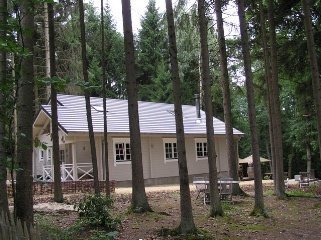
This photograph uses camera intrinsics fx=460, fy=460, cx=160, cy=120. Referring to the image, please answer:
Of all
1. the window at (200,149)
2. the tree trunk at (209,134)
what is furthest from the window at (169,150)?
the tree trunk at (209,134)

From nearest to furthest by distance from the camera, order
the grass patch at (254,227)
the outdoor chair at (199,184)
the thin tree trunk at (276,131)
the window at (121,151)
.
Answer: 1. the grass patch at (254,227)
2. the outdoor chair at (199,184)
3. the thin tree trunk at (276,131)
4. the window at (121,151)

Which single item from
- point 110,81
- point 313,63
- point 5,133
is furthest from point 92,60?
point 5,133

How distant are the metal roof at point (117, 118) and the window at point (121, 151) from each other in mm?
782

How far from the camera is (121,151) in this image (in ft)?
82.8

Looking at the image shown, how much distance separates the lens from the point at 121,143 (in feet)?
83.1

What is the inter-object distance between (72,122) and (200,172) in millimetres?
9545

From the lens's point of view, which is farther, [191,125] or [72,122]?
→ [191,125]

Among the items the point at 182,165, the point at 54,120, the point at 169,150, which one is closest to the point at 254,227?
the point at 182,165

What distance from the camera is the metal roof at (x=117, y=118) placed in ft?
78.9

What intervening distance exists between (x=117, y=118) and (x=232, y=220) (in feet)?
52.3

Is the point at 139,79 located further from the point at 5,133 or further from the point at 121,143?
the point at 5,133

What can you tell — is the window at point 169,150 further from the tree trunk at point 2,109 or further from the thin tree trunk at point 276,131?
the tree trunk at point 2,109

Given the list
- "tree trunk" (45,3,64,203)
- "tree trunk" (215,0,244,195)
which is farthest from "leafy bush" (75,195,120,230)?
"tree trunk" (215,0,244,195)

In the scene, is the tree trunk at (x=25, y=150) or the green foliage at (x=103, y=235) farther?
the green foliage at (x=103, y=235)
